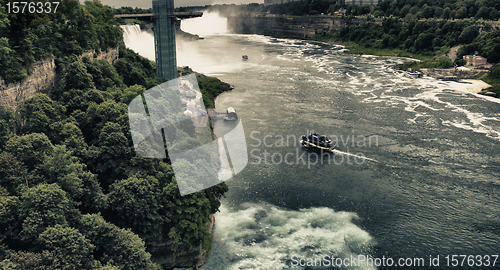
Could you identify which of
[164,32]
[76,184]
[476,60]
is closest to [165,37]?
[164,32]

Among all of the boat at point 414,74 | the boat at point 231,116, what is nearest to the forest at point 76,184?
the boat at point 231,116

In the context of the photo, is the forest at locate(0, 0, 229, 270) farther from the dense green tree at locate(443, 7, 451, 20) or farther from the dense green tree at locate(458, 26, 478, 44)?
the dense green tree at locate(443, 7, 451, 20)

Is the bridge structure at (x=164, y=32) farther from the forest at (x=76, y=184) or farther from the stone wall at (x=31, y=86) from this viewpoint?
the stone wall at (x=31, y=86)

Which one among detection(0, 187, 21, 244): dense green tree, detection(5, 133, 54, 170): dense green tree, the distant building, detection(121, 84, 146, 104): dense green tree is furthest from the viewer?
the distant building

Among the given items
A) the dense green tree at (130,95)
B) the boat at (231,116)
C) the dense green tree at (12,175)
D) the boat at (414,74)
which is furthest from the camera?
the boat at (414,74)

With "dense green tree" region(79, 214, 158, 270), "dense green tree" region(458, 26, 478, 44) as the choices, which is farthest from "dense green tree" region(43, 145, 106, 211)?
"dense green tree" region(458, 26, 478, 44)

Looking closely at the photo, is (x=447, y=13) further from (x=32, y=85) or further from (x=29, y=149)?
(x=29, y=149)
